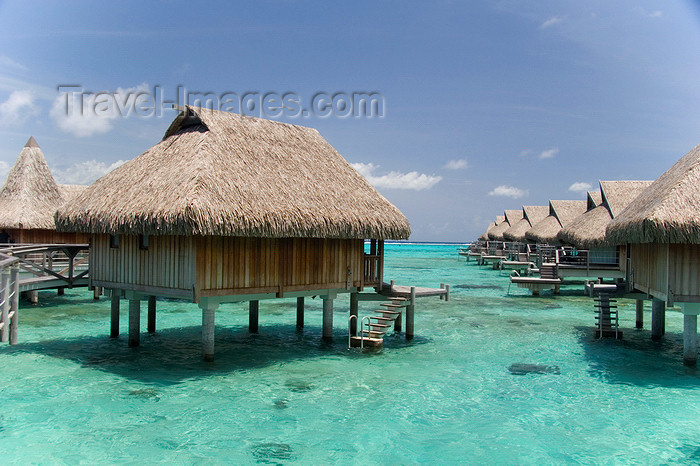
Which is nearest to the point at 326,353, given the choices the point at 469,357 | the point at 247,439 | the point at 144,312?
the point at 469,357

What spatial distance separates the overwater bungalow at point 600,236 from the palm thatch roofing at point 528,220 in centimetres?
1949

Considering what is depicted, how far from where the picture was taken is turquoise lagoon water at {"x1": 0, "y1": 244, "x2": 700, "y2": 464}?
8.92 m

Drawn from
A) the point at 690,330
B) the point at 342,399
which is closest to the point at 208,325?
the point at 342,399

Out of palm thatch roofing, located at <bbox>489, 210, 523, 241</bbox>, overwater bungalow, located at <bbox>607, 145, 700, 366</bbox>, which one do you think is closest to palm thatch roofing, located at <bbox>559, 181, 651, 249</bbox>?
overwater bungalow, located at <bbox>607, 145, 700, 366</bbox>

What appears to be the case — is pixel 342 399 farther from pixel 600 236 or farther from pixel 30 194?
pixel 30 194

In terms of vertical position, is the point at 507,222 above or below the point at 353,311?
above

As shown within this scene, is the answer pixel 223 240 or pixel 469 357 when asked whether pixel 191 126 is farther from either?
pixel 469 357

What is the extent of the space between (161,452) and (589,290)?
1440 cm

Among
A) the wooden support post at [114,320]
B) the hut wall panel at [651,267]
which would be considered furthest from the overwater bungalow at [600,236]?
the wooden support post at [114,320]

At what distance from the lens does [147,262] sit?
44.1 ft

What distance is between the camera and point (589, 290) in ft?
60.8

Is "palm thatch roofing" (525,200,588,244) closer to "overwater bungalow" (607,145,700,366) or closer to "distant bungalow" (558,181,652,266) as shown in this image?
"distant bungalow" (558,181,652,266)

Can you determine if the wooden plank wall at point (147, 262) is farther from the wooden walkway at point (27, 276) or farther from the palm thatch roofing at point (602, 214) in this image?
the palm thatch roofing at point (602, 214)

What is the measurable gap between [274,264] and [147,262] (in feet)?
9.50
